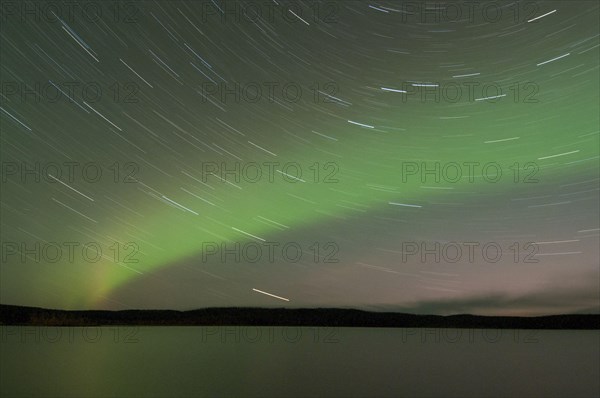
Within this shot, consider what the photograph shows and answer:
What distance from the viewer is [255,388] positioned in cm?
671

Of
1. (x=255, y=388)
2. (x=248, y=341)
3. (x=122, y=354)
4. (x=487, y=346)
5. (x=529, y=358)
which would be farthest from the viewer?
(x=248, y=341)

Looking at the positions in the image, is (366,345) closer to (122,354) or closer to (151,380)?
(122,354)

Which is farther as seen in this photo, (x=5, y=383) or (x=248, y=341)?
(x=248, y=341)

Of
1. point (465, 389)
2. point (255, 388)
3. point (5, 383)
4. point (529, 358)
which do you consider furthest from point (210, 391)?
point (529, 358)

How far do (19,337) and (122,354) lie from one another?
4.30m

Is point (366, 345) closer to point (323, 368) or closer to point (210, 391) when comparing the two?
point (323, 368)

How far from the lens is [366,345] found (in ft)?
37.4

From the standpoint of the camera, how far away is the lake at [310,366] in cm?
640

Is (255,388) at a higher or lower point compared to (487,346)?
lower

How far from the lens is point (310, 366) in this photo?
833cm

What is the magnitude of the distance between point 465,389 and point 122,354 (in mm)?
5461

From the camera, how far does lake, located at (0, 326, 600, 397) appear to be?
6.40m

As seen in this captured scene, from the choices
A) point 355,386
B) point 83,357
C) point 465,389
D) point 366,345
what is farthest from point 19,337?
point 465,389

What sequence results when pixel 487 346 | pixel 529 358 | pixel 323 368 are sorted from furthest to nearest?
pixel 487 346
pixel 529 358
pixel 323 368
